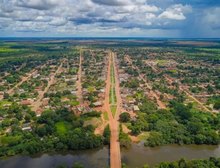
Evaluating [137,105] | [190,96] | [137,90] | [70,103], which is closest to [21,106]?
[70,103]

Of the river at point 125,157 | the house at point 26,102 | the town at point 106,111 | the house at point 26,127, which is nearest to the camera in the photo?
the river at point 125,157

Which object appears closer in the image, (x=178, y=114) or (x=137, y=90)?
(x=178, y=114)

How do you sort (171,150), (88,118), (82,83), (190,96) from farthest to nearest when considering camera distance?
(82,83) → (190,96) → (88,118) → (171,150)

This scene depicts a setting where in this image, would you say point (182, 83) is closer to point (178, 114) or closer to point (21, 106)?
point (178, 114)

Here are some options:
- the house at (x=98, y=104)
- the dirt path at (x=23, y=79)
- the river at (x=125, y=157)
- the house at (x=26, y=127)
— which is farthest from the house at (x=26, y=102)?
the river at (x=125, y=157)

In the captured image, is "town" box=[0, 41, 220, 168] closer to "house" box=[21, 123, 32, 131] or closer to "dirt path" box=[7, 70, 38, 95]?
"house" box=[21, 123, 32, 131]

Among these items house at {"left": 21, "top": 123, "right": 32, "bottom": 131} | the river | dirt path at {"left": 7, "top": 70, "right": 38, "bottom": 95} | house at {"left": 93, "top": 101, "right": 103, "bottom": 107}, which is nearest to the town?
house at {"left": 21, "top": 123, "right": 32, "bottom": 131}

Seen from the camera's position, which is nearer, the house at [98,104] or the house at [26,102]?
the house at [98,104]

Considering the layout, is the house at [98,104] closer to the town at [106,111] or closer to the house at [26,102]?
the town at [106,111]
